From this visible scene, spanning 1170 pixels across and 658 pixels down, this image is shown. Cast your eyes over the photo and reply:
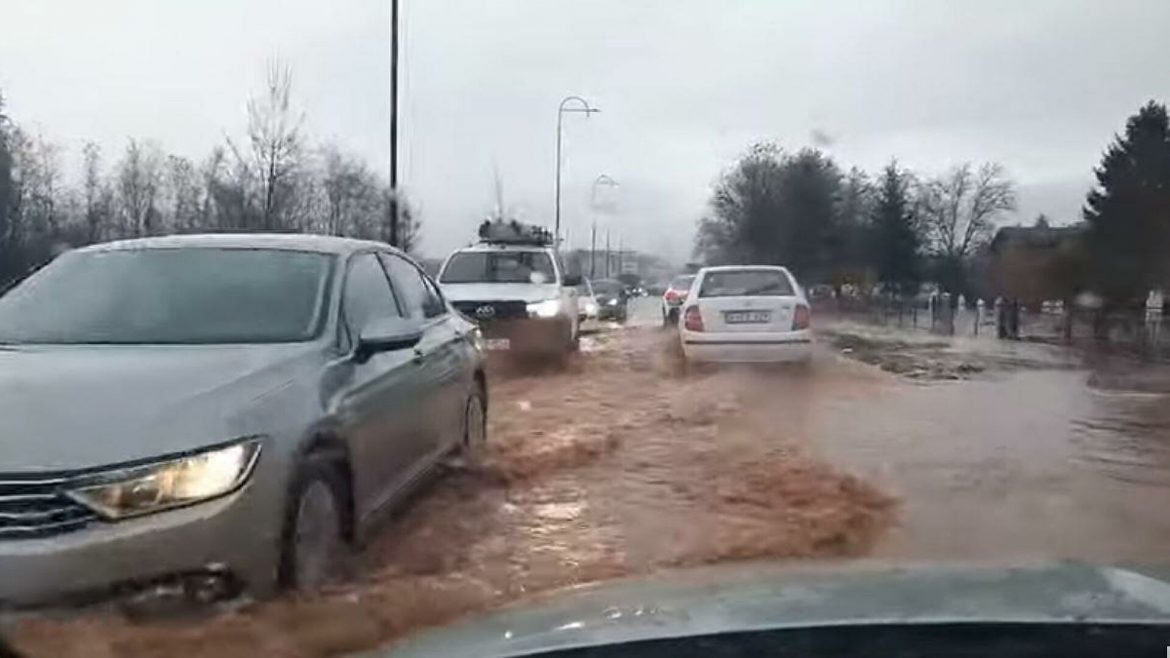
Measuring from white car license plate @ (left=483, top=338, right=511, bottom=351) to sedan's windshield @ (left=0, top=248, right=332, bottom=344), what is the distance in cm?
1063

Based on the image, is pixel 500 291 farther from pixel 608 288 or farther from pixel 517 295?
pixel 608 288

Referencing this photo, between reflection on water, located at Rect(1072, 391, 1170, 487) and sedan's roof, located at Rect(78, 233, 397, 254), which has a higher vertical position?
sedan's roof, located at Rect(78, 233, 397, 254)

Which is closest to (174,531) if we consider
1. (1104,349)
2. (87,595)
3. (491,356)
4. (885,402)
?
(87,595)

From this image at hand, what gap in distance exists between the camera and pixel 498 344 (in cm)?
1753

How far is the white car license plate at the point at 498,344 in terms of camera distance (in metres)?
17.5

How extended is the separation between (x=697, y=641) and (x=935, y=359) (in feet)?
65.2

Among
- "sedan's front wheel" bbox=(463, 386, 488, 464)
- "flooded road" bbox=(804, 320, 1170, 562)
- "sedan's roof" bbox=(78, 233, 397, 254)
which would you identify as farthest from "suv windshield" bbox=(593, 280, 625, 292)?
"sedan's roof" bbox=(78, 233, 397, 254)

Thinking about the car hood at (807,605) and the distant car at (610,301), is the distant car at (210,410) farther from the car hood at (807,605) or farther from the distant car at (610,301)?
the distant car at (610,301)

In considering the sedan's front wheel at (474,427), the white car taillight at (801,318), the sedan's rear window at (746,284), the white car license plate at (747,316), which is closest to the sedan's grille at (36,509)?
the sedan's front wheel at (474,427)

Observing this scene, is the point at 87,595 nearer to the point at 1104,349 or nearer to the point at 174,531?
the point at 174,531

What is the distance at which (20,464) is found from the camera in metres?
4.41

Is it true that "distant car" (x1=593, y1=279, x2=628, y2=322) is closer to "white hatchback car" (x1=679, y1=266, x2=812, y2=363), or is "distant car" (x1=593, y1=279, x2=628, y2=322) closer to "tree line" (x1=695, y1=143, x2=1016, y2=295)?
"tree line" (x1=695, y1=143, x2=1016, y2=295)

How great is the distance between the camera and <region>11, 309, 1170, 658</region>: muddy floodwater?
191 inches

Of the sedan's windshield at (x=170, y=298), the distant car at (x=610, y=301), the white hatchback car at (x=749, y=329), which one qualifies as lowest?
the distant car at (x=610, y=301)
